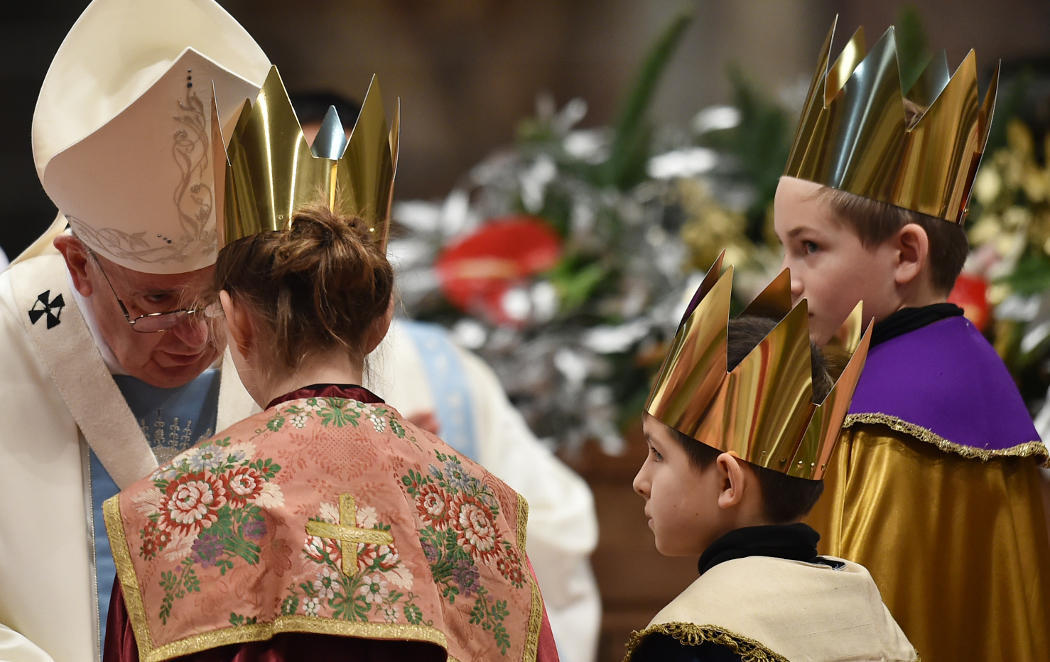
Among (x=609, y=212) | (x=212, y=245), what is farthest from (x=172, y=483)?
(x=609, y=212)

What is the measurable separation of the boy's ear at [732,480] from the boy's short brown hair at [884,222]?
19.4 inches

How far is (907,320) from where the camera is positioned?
6.89ft

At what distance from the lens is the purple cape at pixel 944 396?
2.05 meters

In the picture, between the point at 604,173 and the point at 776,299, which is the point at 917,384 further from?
the point at 604,173

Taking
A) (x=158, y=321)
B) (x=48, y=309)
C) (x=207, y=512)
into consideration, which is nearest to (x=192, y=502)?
(x=207, y=512)

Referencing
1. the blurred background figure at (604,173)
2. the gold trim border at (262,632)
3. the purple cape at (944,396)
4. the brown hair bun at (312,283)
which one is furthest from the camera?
the blurred background figure at (604,173)

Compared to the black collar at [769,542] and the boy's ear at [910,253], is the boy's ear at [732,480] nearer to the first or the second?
the black collar at [769,542]

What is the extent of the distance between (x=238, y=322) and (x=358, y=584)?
354 millimetres

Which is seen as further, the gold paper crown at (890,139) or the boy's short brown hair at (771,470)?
the gold paper crown at (890,139)

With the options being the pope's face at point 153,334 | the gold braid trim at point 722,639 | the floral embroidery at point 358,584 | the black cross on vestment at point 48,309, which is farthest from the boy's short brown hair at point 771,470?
the black cross on vestment at point 48,309

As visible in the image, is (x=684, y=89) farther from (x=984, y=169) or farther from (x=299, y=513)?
(x=299, y=513)

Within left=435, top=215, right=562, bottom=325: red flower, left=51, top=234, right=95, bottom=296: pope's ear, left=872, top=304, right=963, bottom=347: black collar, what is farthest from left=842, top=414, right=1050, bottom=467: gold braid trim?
left=435, top=215, right=562, bottom=325: red flower

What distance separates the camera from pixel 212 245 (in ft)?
6.98

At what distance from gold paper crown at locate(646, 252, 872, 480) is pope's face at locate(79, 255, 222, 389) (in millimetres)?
749
